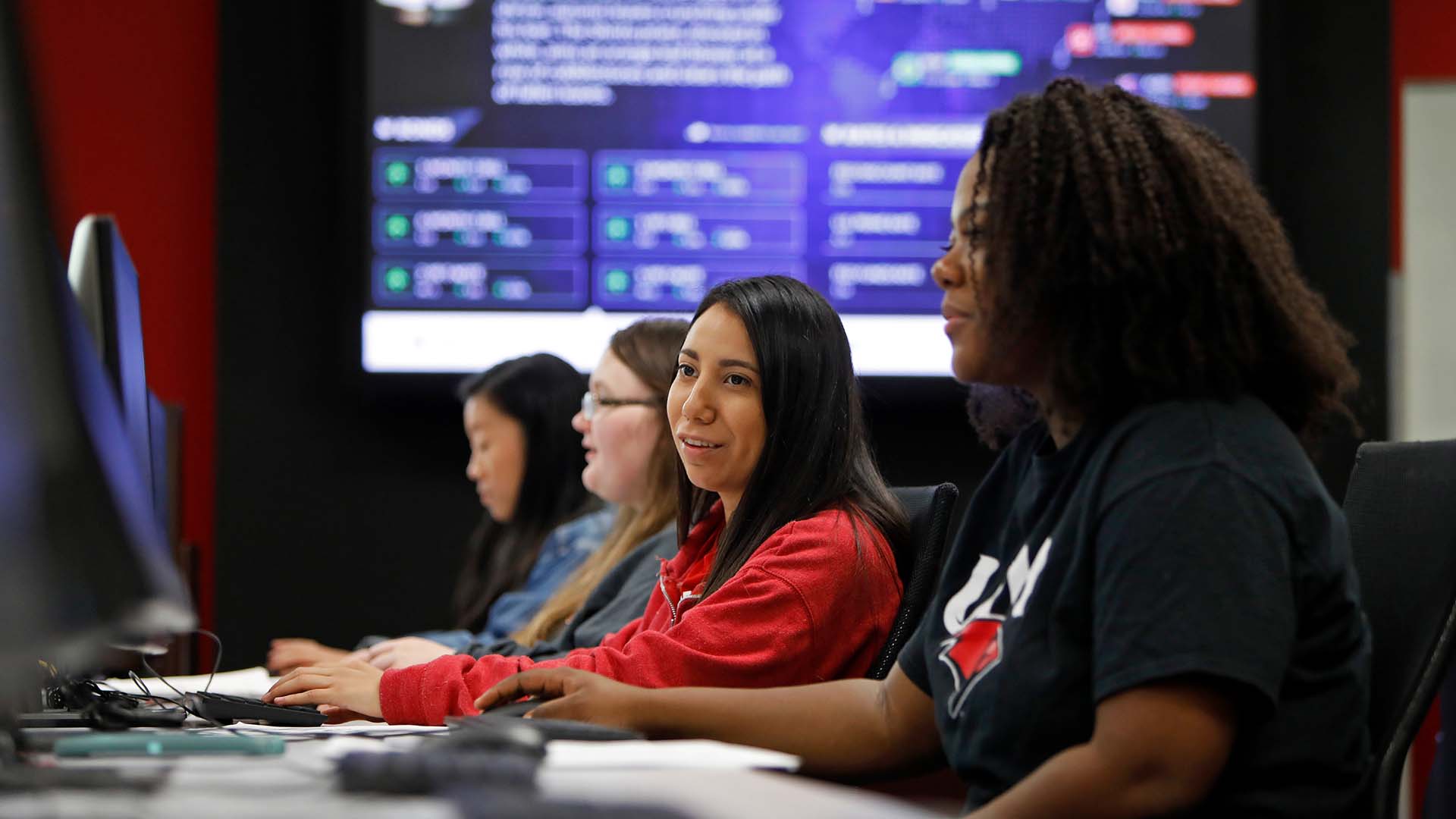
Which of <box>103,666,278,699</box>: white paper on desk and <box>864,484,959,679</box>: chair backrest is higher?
<box>864,484,959,679</box>: chair backrest

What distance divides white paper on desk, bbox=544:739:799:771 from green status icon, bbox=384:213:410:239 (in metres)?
2.69

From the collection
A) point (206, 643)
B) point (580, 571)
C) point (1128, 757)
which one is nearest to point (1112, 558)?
point (1128, 757)

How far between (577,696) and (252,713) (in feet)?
1.17

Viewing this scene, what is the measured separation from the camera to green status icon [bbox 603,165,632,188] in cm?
365

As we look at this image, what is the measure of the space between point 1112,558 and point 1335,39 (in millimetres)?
3441

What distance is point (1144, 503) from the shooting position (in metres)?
1.04

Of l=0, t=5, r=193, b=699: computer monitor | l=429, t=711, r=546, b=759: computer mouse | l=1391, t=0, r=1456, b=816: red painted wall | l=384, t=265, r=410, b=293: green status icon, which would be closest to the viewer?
l=0, t=5, r=193, b=699: computer monitor

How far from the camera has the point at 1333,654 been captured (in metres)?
1.08

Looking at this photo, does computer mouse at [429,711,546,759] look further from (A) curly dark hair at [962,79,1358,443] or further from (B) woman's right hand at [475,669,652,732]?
(A) curly dark hair at [962,79,1358,443]

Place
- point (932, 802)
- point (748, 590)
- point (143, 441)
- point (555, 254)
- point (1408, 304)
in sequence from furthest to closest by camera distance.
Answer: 1. point (1408, 304)
2. point (555, 254)
3. point (748, 590)
4. point (143, 441)
5. point (932, 802)

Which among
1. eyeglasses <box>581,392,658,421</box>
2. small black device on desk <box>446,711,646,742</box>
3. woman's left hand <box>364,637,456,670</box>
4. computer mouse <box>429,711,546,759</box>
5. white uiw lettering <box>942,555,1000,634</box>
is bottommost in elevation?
woman's left hand <box>364,637,456,670</box>

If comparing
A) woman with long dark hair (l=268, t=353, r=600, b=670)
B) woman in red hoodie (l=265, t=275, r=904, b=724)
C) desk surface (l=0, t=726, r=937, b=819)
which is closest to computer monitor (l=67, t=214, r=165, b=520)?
woman in red hoodie (l=265, t=275, r=904, b=724)

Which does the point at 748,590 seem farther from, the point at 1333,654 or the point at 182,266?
the point at 182,266

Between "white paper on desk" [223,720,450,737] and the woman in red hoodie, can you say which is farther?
the woman in red hoodie
